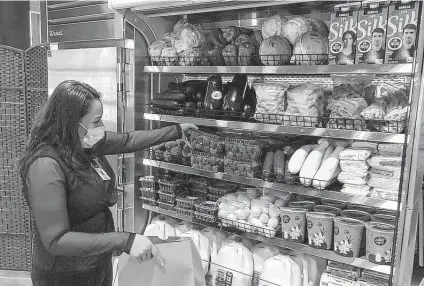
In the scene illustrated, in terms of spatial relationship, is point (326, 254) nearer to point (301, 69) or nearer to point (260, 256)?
point (260, 256)

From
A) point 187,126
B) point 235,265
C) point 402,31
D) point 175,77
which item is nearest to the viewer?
point 402,31

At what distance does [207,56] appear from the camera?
284 cm

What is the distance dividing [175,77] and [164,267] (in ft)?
5.90

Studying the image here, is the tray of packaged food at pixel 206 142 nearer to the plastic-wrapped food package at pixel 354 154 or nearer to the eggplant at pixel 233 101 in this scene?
the eggplant at pixel 233 101

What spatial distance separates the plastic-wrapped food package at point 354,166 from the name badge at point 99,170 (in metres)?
1.34

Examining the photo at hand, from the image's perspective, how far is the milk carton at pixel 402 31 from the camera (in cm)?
200

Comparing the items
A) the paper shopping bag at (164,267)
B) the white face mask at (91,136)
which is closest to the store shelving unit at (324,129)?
the paper shopping bag at (164,267)

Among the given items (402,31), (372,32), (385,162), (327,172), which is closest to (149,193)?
(327,172)

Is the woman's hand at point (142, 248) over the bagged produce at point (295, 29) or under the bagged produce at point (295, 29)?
under

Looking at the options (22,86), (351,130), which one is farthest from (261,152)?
(22,86)

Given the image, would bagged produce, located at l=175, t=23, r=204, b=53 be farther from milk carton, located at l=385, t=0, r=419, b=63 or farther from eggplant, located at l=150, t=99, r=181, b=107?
milk carton, located at l=385, t=0, r=419, b=63

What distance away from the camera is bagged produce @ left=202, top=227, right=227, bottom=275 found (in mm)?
2933

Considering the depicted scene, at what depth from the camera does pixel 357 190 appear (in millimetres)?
2254

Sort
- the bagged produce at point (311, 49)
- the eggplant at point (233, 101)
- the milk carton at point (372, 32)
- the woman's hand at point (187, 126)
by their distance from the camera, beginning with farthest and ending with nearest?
1. the woman's hand at point (187, 126)
2. the eggplant at point (233, 101)
3. the bagged produce at point (311, 49)
4. the milk carton at point (372, 32)
